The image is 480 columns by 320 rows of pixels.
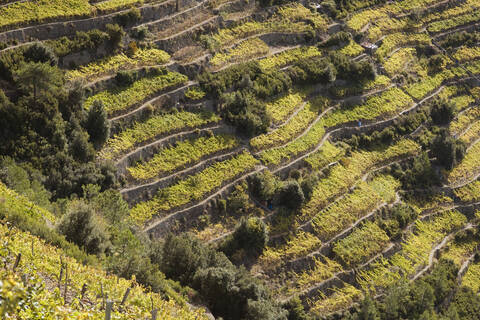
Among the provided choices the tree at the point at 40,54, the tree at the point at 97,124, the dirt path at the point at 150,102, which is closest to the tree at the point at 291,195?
the dirt path at the point at 150,102

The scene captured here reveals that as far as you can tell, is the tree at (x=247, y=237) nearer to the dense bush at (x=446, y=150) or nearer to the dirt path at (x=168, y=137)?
the dirt path at (x=168, y=137)

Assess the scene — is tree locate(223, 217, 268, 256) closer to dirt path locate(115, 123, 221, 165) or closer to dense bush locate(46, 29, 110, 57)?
dirt path locate(115, 123, 221, 165)

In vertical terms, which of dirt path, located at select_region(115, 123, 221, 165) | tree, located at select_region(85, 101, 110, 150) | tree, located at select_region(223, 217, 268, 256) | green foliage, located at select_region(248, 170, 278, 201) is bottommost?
tree, located at select_region(223, 217, 268, 256)

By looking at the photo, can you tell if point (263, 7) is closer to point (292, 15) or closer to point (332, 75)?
point (292, 15)

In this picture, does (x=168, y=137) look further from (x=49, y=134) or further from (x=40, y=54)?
(x=40, y=54)

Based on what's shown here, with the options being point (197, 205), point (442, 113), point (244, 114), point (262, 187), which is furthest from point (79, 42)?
point (442, 113)

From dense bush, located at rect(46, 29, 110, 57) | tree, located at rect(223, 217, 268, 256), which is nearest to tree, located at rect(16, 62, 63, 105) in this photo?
dense bush, located at rect(46, 29, 110, 57)
